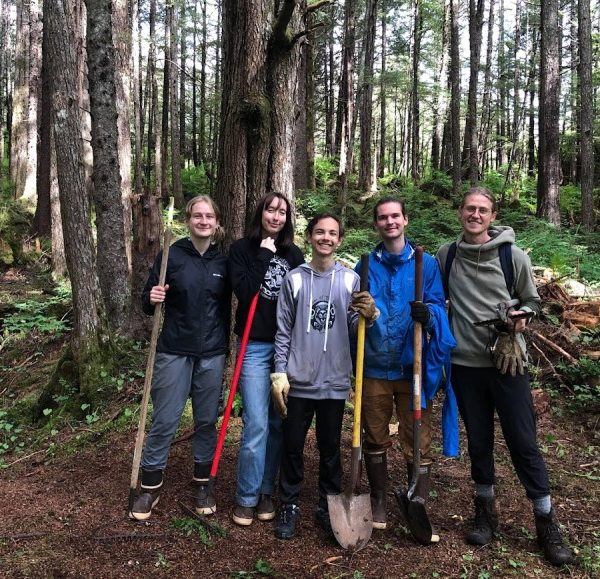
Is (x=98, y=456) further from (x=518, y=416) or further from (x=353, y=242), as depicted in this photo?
(x=353, y=242)

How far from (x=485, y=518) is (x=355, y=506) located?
95 cm

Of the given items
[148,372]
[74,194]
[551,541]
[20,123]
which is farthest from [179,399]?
[20,123]

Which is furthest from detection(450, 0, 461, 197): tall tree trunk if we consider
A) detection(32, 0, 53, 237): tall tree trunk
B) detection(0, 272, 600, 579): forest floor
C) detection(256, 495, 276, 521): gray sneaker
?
detection(256, 495, 276, 521): gray sneaker

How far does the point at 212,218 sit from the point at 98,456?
2.73 m

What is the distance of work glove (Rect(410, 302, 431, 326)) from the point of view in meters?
3.33

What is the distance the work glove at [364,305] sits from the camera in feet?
11.0

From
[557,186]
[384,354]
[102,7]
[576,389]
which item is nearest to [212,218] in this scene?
[384,354]

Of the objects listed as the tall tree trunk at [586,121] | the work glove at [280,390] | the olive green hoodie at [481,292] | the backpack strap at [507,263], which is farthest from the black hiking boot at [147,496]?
the tall tree trunk at [586,121]

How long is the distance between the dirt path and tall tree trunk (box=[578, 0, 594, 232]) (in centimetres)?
1346

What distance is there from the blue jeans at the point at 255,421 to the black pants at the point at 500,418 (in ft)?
4.39

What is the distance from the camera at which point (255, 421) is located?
3.64 metres

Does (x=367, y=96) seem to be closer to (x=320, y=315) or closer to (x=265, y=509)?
(x=320, y=315)

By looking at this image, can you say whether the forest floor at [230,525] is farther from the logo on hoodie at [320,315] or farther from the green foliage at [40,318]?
the green foliage at [40,318]

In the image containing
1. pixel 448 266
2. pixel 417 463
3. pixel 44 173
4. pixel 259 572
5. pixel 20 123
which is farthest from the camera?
pixel 20 123
